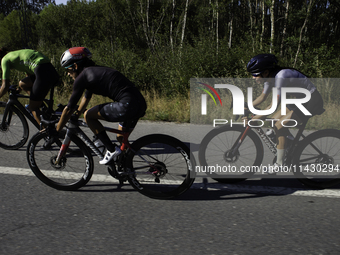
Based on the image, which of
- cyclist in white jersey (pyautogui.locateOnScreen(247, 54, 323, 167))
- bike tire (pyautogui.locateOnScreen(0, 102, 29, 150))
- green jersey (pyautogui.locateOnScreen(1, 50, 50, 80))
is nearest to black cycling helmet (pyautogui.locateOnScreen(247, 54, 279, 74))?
cyclist in white jersey (pyautogui.locateOnScreen(247, 54, 323, 167))

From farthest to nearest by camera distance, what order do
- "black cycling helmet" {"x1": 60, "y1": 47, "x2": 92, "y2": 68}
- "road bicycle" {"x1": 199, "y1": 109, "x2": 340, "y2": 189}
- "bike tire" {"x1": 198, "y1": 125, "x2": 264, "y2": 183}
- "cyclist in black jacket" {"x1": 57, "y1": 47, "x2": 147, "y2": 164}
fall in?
"bike tire" {"x1": 198, "y1": 125, "x2": 264, "y2": 183} → "road bicycle" {"x1": 199, "y1": 109, "x2": 340, "y2": 189} → "black cycling helmet" {"x1": 60, "y1": 47, "x2": 92, "y2": 68} → "cyclist in black jacket" {"x1": 57, "y1": 47, "x2": 147, "y2": 164}

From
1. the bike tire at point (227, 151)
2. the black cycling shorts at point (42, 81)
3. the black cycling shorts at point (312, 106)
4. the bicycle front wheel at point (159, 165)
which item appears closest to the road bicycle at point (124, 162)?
the bicycle front wheel at point (159, 165)

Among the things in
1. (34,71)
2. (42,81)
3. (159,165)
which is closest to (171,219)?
(159,165)

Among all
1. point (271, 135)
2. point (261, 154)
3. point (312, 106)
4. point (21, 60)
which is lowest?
point (261, 154)

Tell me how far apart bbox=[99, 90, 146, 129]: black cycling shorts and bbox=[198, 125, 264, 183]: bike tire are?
1059mm

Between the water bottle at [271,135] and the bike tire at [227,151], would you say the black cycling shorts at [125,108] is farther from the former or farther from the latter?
the water bottle at [271,135]

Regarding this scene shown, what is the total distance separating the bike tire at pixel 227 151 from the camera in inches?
162

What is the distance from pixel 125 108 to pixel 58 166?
1297 millimetres

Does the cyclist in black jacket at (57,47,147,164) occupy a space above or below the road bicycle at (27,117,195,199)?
above

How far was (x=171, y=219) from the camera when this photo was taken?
323 centimetres

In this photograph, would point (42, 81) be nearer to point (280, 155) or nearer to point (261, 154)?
point (261, 154)

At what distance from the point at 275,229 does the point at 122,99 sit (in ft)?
6.79

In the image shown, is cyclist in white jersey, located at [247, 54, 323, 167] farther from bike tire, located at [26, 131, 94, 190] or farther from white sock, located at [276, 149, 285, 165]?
bike tire, located at [26, 131, 94, 190]

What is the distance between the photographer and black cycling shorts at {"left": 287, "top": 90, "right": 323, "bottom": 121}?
12.8ft
